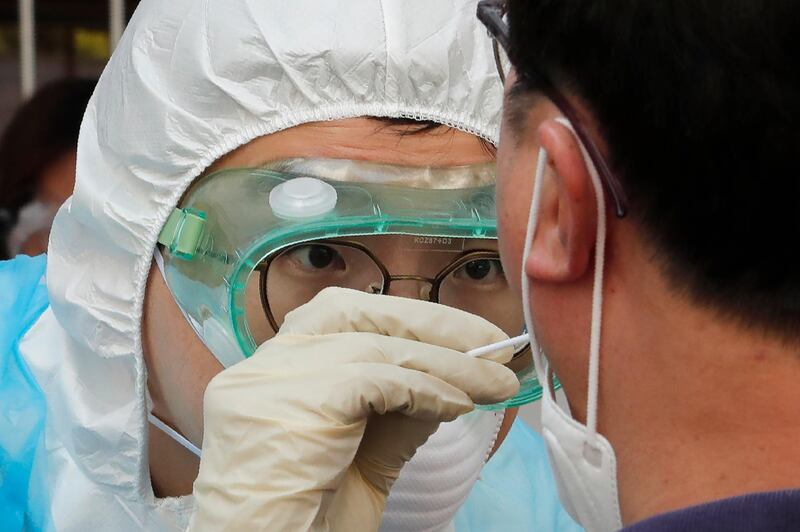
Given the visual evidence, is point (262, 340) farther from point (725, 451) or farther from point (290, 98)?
point (725, 451)

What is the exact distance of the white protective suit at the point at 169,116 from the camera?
4.75 feet

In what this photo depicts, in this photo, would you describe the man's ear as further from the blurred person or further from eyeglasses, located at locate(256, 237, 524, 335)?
the blurred person

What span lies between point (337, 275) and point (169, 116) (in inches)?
12.8

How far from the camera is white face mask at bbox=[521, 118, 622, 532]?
0.88 m

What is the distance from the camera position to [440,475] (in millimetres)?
1526

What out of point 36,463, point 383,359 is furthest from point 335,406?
point 36,463

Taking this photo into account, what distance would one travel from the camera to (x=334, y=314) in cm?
126

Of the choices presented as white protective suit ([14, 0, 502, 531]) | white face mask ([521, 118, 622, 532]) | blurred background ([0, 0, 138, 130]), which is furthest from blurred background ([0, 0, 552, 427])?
white face mask ([521, 118, 622, 532])

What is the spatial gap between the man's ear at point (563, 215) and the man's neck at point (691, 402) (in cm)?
5

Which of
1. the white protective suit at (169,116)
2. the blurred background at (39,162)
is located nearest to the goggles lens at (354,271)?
the white protective suit at (169,116)

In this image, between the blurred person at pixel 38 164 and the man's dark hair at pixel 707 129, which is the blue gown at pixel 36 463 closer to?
the blurred person at pixel 38 164

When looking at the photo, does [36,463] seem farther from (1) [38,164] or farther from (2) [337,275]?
(1) [38,164]

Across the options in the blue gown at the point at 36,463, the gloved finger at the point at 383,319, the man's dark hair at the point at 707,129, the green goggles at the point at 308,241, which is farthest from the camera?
the blue gown at the point at 36,463

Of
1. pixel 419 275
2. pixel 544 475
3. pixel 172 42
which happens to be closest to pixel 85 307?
pixel 172 42
